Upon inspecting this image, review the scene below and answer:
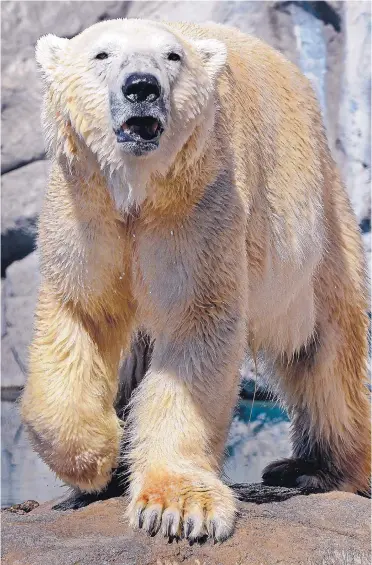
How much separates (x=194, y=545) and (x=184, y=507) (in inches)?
4.3

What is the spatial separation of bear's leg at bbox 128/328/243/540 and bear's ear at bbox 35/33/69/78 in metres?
0.88

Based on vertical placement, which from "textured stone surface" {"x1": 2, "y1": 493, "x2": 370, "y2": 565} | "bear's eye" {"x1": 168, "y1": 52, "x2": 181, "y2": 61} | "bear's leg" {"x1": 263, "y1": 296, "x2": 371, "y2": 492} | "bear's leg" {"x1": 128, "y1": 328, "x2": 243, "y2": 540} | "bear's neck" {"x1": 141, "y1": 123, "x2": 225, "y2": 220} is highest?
"bear's eye" {"x1": 168, "y1": 52, "x2": 181, "y2": 61}

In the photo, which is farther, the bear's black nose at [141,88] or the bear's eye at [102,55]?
the bear's eye at [102,55]

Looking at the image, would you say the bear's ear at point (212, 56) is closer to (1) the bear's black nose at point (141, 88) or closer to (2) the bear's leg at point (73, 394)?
(1) the bear's black nose at point (141, 88)

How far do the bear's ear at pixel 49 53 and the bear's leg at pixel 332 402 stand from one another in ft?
4.94

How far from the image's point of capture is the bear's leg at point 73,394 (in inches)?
115

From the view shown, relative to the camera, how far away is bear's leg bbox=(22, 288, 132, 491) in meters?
2.93

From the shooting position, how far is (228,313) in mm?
2859

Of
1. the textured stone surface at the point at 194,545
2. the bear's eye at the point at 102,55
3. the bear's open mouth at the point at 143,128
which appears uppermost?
the bear's eye at the point at 102,55

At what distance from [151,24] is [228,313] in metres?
0.87

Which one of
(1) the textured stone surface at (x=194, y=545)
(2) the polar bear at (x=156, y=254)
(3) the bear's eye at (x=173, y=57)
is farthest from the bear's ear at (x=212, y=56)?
(1) the textured stone surface at (x=194, y=545)

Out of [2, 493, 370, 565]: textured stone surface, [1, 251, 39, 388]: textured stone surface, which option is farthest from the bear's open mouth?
[1, 251, 39, 388]: textured stone surface

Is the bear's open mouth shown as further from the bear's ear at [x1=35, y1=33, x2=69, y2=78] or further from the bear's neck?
the bear's ear at [x1=35, y1=33, x2=69, y2=78]

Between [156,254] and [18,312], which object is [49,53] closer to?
[156,254]
